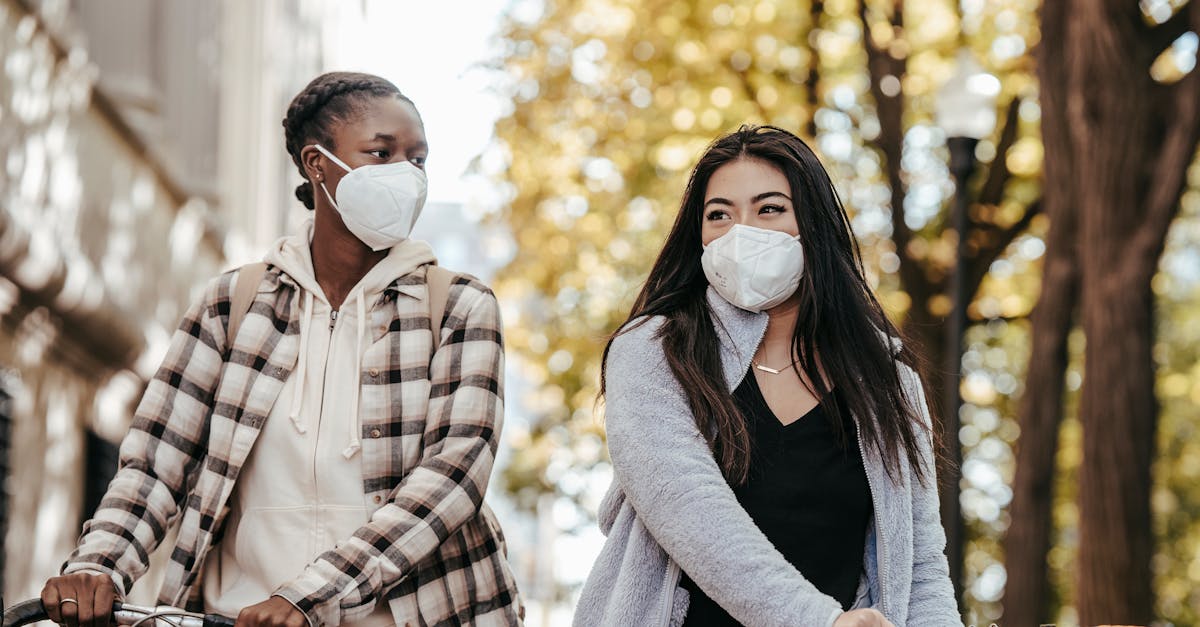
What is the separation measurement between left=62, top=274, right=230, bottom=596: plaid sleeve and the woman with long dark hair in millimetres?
997

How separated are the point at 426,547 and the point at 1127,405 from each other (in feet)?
26.7

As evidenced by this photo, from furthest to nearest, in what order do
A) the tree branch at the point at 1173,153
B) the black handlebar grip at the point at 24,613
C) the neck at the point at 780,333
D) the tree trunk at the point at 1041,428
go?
the tree trunk at the point at 1041,428 → the tree branch at the point at 1173,153 → the neck at the point at 780,333 → the black handlebar grip at the point at 24,613

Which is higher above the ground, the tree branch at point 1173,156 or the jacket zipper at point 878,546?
the tree branch at point 1173,156

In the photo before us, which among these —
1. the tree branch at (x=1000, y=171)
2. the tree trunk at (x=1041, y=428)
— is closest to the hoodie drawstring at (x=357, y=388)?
the tree trunk at (x=1041, y=428)

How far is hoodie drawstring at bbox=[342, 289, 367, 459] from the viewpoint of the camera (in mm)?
4340

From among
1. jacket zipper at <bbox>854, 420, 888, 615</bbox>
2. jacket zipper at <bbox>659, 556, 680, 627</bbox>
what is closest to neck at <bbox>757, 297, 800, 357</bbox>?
jacket zipper at <bbox>854, 420, 888, 615</bbox>

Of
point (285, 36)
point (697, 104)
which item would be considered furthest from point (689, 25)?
point (285, 36)

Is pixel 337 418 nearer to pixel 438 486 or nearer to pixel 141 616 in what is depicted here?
pixel 438 486

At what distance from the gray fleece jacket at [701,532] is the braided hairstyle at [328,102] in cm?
93

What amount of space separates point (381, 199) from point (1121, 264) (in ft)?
26.3

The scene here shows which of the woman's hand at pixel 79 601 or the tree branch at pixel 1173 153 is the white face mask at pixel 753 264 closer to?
the woman's hand at pixel 79 601

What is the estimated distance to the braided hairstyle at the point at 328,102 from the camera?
15.1ft

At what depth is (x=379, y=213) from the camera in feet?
14.8

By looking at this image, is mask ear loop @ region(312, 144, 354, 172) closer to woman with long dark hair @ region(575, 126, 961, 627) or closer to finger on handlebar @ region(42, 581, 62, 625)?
woman with long dark hair @ region(575, 126, 961, 627)
